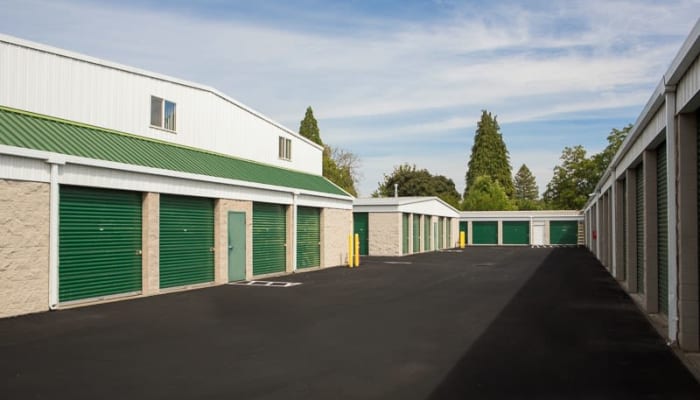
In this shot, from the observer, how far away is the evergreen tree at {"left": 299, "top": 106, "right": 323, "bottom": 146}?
65.1m

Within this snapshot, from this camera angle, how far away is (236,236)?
62.1ft

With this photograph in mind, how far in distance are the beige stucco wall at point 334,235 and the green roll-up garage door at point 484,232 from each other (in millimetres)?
30630

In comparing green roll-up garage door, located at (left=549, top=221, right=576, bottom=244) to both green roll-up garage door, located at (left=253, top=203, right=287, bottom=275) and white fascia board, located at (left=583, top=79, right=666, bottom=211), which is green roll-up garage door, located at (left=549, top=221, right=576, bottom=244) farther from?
white fascia board, located at (left=583, top=79, right=666, bottom=211)

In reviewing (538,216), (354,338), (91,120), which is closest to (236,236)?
(91,120)

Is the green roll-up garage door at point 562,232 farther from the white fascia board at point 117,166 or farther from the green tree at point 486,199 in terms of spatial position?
the white fascia board at point 117,166

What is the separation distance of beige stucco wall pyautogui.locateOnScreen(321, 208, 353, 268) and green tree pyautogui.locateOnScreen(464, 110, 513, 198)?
6456 cm

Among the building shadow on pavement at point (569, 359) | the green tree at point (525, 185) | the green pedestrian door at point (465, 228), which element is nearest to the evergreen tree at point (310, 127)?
the green pedestrian door at point (465, 228)

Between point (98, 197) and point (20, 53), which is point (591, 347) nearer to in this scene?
point (98, 197)

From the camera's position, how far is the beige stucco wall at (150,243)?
592 inches

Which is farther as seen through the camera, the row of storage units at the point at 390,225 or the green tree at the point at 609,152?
the green tree at the point at 609,152

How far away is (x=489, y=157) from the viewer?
91125 mm

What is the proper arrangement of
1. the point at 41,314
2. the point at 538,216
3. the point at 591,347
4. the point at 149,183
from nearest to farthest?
the point at 591,347, the point at 41,314, the point at 149,183, the point at 538,216

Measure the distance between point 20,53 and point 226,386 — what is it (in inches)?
427

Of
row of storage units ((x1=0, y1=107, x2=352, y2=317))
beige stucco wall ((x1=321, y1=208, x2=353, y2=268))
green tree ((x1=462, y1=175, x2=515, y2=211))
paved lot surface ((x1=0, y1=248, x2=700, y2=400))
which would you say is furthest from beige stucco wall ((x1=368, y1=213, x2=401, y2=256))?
green tree ((x1=462, y1=175, x2=515, y2=211))
